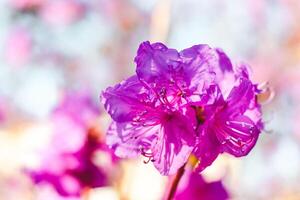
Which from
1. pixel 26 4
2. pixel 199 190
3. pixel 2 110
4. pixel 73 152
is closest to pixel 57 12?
pixel 26 4

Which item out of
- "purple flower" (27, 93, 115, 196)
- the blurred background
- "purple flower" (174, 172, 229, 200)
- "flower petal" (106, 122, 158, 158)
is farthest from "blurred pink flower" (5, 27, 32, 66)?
"flower petal" (106, 122, 158, 158)

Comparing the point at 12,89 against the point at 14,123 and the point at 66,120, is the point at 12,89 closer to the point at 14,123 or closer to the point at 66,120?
the point at 14,123

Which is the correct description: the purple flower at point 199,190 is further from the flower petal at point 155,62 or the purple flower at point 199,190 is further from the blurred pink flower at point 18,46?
the blurred pink flower at point 18,46

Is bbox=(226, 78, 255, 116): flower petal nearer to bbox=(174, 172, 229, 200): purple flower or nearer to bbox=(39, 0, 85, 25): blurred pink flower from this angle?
bbox=(174, 172, 229, 200): purple flower

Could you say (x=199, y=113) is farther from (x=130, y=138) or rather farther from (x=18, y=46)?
(x=18, y=46)

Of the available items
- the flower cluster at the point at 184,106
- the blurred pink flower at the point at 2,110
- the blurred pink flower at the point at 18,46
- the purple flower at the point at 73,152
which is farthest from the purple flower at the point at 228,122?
the blurred pink flower at the point at 18,46

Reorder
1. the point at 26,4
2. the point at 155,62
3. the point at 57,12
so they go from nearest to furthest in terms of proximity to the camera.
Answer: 1. the point at 155,62
2. the point at 26,4
3. the point at 57,12
